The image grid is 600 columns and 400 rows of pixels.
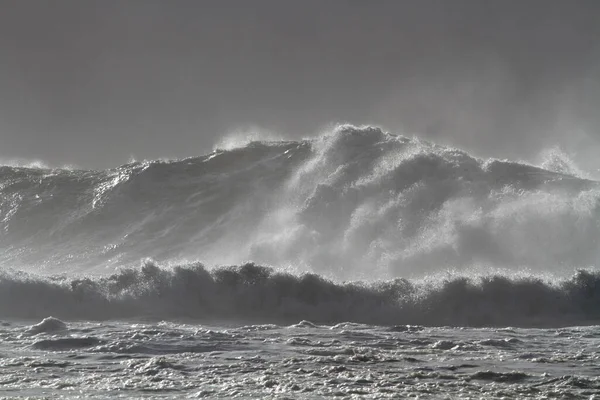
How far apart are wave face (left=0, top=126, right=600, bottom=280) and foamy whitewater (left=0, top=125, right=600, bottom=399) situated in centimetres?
7

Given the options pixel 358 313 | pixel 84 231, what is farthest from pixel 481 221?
pixel 84 231

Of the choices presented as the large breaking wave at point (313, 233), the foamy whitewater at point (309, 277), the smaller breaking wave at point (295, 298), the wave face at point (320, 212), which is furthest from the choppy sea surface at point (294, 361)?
the wave face at point (320, 212)

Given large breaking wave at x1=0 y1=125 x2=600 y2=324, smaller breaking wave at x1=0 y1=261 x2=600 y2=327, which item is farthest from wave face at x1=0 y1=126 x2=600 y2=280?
smaller breaking wave at x1=0 y1=261 x2=600 y2=327

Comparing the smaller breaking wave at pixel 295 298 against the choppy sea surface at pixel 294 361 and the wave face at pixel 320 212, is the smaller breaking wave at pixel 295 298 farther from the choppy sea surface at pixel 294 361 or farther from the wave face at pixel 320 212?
the wave face at pixel 320 212

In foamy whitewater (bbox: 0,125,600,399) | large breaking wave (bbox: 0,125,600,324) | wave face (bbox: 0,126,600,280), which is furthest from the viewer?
wave face (bbox: 0,126,600,280)

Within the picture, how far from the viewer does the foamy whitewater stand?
7035 mm

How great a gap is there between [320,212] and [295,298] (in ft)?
22.2

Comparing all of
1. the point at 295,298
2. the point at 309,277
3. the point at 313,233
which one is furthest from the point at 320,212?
the point at 295,298

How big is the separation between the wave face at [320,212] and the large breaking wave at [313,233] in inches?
2.0

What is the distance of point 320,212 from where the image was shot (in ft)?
60.6

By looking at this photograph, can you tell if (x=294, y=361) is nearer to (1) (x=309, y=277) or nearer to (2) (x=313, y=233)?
(1) (x=309, y=277)

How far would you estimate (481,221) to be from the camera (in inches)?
624

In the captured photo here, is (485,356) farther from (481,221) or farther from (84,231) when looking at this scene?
(84,231)

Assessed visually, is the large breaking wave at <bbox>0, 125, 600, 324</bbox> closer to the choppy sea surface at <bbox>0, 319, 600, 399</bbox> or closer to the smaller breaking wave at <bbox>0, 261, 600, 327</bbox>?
the smaller breaking wave at <bbox>0, 261, 600, 327</bbox>
